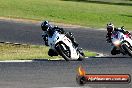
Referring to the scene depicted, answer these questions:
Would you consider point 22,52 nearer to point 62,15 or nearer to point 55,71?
point 55,71

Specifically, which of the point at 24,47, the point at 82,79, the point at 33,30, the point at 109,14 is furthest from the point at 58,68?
the point at 109,14

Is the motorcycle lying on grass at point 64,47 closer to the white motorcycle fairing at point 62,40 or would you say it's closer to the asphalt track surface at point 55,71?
the white motorcycle fairing at point 62,40

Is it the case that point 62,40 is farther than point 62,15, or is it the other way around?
point 62,15

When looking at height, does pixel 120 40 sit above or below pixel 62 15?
above

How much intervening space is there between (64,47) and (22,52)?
3.59 metres

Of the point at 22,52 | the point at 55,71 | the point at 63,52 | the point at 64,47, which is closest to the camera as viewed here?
the point at 55,71

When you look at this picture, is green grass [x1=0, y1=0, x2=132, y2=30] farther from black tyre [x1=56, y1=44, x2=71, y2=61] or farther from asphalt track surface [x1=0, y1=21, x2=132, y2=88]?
black tyre [x1=56, y1=44, x2=71, y2=61]

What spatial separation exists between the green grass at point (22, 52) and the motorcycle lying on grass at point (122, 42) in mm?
2453

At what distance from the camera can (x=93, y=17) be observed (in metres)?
42.6

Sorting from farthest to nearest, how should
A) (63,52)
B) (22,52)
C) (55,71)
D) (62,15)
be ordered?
(62,15), (22,52), (63,52), (55,71)

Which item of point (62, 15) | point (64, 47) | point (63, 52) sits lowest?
point (62, 15)

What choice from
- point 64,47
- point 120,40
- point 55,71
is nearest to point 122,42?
point 120,40

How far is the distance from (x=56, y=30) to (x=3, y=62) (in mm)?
2602

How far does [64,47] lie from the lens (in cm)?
1789
